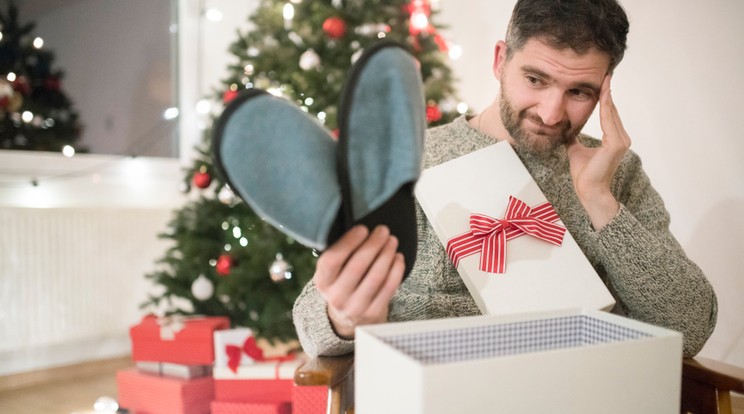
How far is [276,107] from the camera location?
58 cm

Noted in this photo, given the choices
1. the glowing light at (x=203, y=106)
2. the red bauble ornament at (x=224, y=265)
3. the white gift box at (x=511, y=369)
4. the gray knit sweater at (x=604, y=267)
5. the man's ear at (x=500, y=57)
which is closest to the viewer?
the white gift box at (x=511, y=369)

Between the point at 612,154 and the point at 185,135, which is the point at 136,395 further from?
the point at 612,154

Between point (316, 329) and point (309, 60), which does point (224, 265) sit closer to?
point (309, 60)

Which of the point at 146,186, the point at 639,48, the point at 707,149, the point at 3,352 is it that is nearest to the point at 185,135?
the point at 146,186

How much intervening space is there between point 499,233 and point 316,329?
0.36 metres

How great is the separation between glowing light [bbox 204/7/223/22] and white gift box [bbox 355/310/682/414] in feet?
9.90

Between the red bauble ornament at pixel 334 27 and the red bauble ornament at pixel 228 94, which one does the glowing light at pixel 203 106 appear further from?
the red bauble ornament at pixel 334 27

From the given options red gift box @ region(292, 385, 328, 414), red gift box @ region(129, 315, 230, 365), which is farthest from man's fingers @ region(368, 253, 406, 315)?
red gift box @ region(129, 315, 230, 365)

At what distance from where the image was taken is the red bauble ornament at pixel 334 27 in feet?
7.23

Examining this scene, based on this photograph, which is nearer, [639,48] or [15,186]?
[639,48]

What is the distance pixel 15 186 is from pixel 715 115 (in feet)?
9.60

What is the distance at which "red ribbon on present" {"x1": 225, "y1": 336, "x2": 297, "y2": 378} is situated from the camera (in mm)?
2084

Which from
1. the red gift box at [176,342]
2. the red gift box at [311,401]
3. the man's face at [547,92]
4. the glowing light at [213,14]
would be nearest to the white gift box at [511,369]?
the man's face at [547,92]

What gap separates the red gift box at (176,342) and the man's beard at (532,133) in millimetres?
1480
